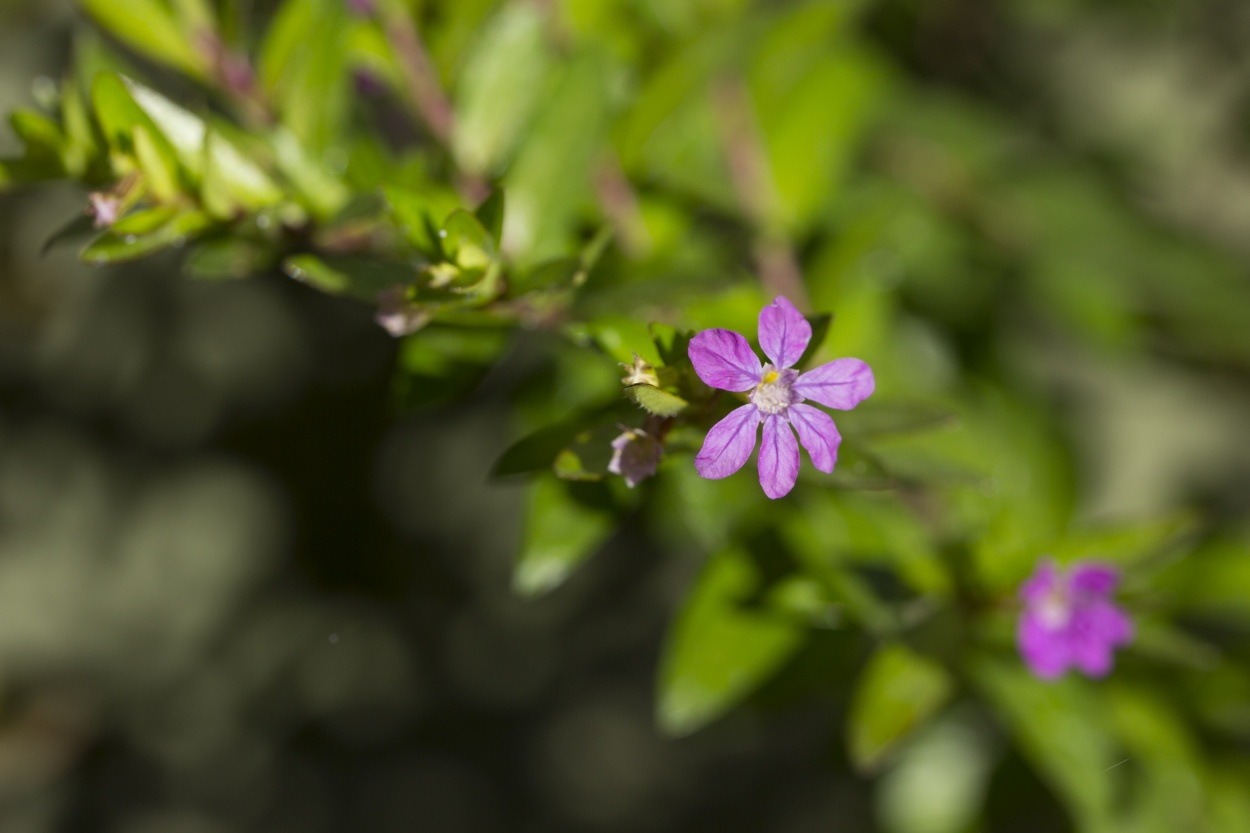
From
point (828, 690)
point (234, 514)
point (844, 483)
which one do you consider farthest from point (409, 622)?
point (844, 483)

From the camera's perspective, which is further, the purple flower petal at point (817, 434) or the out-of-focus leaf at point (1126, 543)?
the out-of-focus leaf at point (1126, 543)

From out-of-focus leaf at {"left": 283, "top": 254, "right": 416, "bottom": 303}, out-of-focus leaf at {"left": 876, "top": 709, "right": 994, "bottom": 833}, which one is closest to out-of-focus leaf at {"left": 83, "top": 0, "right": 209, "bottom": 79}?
out-of-focus leaf at {"left": 283, "top": 254, "right": 416, "bottom": 303}

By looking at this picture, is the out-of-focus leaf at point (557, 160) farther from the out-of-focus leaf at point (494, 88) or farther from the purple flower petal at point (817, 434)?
the purple flower petal at point (817, 434)

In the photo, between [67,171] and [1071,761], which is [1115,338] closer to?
[1071,761]

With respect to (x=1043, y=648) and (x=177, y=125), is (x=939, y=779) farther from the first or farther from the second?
(x=177, y=125)

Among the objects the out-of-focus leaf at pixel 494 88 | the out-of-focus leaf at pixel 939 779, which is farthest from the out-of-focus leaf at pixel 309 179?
the out-of-focus leaf at pixel 939 779

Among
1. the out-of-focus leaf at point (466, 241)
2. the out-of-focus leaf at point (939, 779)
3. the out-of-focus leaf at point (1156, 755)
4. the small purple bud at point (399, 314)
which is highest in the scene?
the out-of-focus leaf at point (466, 241)

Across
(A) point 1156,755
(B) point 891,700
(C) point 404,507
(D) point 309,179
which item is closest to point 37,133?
(D) point 309,179

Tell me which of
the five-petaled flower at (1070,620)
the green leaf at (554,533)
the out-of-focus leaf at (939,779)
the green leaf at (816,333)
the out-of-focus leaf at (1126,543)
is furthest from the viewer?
the out-of-focus leaf at (939,779)
